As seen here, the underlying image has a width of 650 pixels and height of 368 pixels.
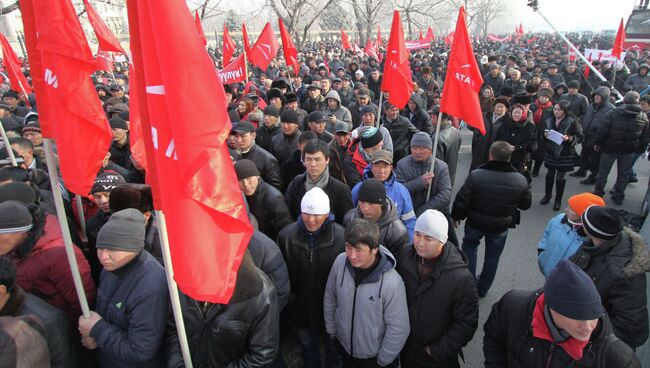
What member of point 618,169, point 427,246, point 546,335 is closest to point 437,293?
point 427,246

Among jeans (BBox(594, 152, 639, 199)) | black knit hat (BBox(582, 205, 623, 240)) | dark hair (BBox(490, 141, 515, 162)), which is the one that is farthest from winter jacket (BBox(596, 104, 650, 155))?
black knit hat (BBox(582, 205, 623, 240))

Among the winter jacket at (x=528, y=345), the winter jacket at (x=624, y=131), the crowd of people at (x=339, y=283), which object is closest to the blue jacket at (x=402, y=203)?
the crowd of people at (x=339, y=283)

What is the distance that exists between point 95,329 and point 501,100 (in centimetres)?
633

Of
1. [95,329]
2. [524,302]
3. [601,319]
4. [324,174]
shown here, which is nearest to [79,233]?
[95,329]

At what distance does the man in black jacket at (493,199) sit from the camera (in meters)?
3.91

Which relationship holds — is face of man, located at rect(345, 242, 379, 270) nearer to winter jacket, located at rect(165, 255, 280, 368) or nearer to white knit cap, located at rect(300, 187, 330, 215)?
white knit cap, located at rect(300, 187, 330, 215)

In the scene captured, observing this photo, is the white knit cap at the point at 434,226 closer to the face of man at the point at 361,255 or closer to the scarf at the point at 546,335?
the face of man at the point at 361,255

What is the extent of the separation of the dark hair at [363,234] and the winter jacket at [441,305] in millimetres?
423

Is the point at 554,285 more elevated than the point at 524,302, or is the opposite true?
the point at 554,285

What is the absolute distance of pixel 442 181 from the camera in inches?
171

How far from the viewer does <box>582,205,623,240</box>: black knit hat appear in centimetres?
261

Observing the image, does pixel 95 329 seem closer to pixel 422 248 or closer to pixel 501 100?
pixel 422 248

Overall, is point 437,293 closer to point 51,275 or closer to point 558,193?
point 51,275

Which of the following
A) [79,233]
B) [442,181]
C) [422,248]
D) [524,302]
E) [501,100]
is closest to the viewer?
[524,302]
